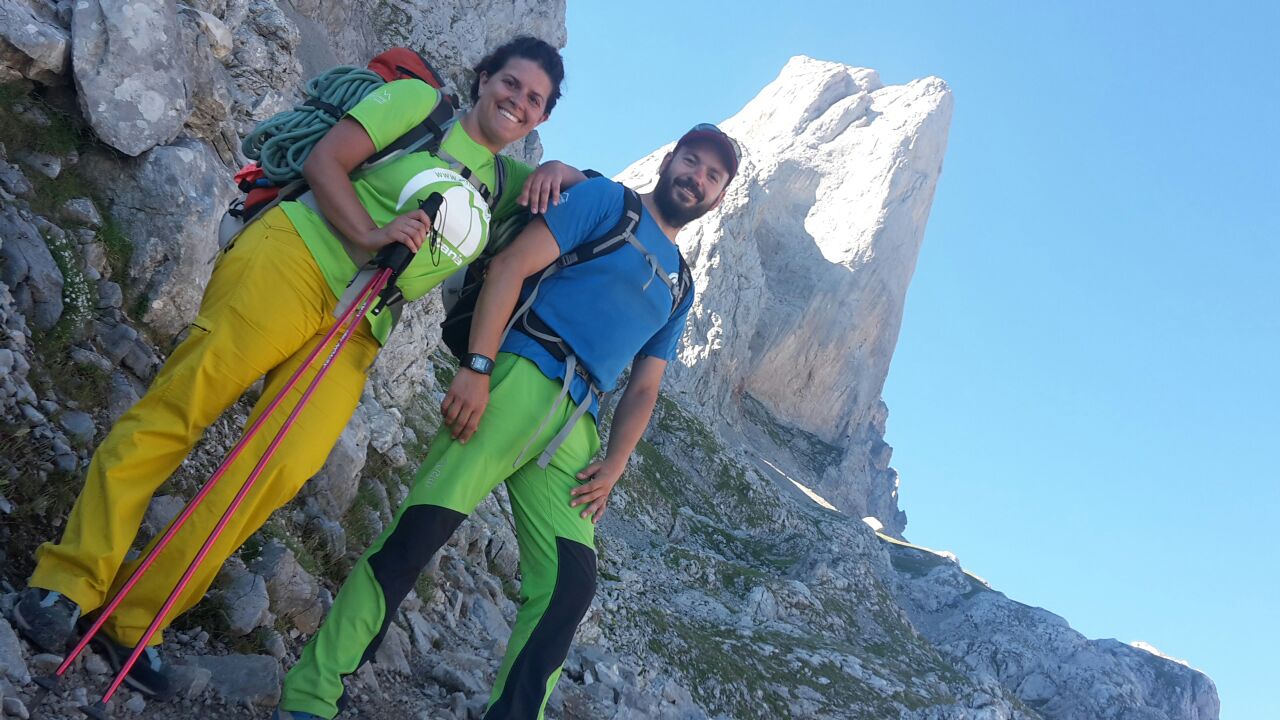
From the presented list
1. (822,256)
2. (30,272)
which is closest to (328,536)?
(30,272)

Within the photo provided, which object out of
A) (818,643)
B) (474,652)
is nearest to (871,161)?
(818,643)

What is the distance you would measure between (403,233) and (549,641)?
218cm

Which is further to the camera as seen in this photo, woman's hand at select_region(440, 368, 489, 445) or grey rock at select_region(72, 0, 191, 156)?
grey rock at select_region(72, 0, 191, 156)

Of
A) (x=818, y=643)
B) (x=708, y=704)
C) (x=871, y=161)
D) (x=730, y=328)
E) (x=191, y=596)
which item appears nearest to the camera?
(x=191, y=596)

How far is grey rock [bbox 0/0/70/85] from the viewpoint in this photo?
232 inches

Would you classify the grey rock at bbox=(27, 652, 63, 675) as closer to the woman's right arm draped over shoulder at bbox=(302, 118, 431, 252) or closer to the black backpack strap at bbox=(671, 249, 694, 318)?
the woman's right arm draped over shoulder at bbox=(302, 118, 431, 252)

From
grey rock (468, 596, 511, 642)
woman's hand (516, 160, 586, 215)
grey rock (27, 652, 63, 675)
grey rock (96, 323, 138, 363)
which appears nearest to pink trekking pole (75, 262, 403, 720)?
grey rock (27, 652, 63, 675)

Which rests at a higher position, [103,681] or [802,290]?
[802,290]

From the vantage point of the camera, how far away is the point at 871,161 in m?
109

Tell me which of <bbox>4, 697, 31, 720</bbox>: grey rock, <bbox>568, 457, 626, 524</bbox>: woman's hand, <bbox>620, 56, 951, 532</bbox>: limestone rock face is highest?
<bbox>620, 56, 951, 532</bbox>: limestone rock face

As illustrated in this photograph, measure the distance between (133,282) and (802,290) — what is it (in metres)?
94.9

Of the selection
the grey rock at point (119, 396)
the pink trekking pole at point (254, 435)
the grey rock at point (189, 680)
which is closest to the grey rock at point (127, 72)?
the grey rock at point (119, 396)

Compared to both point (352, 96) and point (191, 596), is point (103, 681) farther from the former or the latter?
point (352, 96)

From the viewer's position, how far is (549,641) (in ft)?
14.0
